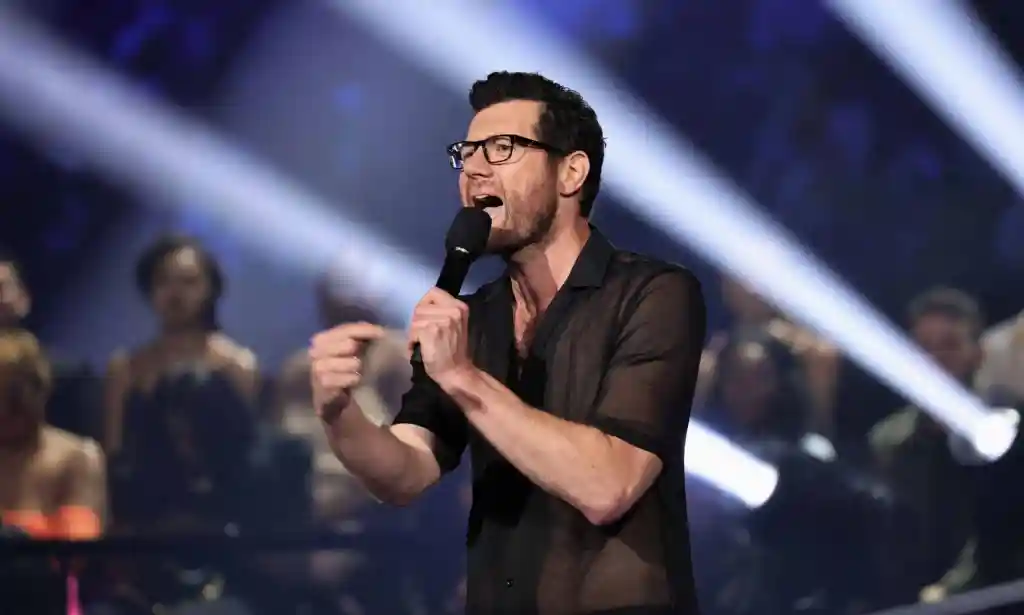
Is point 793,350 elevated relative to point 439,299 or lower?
elevated

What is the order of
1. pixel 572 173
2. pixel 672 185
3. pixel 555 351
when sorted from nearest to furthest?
pixel 555 351 → pixel 572 173 → pixel 672 185

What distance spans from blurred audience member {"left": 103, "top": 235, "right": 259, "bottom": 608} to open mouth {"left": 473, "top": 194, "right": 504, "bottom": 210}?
75.3 inches

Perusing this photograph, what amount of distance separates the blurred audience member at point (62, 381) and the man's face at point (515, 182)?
6.78 ft

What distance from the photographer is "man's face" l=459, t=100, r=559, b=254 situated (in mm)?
1361

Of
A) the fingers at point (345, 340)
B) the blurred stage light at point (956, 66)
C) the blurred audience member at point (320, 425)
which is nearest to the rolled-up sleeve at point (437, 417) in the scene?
the fingers at point (345, 340)

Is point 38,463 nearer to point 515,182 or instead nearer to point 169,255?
point 169,255

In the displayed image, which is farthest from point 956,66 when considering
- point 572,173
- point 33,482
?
point 33,482

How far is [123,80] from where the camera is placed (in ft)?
10.4

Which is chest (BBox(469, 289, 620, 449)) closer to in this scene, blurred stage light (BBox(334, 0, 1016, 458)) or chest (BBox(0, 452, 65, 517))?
blurred stage light (BBox(334, 0, 1016, 458))

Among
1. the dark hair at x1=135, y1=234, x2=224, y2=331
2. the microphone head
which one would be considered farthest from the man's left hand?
the dark hair at x1=135, y1=234, x2=224, y2=331

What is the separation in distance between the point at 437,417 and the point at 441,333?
0.35 m

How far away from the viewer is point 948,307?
337 cm

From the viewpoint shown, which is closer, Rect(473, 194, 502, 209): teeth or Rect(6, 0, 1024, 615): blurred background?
Rect(473, 194, 502, 209): teeth

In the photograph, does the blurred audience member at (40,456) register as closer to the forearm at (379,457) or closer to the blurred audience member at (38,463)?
the blurred audience member at (38,463)
